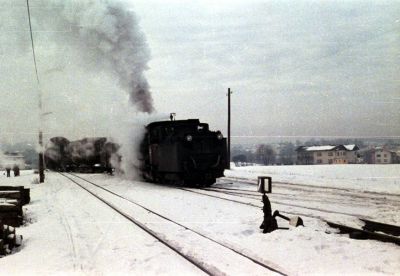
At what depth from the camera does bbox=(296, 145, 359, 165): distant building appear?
96106 mm

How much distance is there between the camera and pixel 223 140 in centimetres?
1838

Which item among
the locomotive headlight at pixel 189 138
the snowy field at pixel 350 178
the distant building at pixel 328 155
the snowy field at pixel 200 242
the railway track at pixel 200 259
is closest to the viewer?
the railway track at pixel 200 259

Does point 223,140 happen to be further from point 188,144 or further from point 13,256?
point 13,256

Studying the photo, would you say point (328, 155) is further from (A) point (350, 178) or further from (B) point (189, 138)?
Result: (B) point (189, 138)

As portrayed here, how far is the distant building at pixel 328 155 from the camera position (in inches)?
3784

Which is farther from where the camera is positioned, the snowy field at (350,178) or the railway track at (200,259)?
the snowy field at (350,178)

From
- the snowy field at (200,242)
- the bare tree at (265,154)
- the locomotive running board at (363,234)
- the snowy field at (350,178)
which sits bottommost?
the bare tree at (265,154)

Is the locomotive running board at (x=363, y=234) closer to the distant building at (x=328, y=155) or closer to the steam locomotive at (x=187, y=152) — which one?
the steam locomotive at (x=187, y=152)

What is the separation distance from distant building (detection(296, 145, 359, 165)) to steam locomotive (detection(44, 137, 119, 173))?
6895 centimetres

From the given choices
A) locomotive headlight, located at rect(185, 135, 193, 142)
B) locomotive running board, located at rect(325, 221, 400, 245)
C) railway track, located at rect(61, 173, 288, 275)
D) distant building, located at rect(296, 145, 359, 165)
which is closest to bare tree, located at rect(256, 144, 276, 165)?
distant building, located at rect(296, 145, 359, 165)

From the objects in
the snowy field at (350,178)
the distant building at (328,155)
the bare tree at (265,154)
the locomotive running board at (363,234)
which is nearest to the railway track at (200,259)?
the locomotive running board at (363,234)

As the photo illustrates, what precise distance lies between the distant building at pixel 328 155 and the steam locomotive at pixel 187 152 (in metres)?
82.3

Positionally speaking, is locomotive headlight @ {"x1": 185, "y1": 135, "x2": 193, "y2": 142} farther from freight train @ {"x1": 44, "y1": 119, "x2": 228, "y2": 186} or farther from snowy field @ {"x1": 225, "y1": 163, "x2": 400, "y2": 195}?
snowy field @ {"x1": 225, "y1": 163, "x2": 400, "y2": 195}

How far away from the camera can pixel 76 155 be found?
39656 mm
